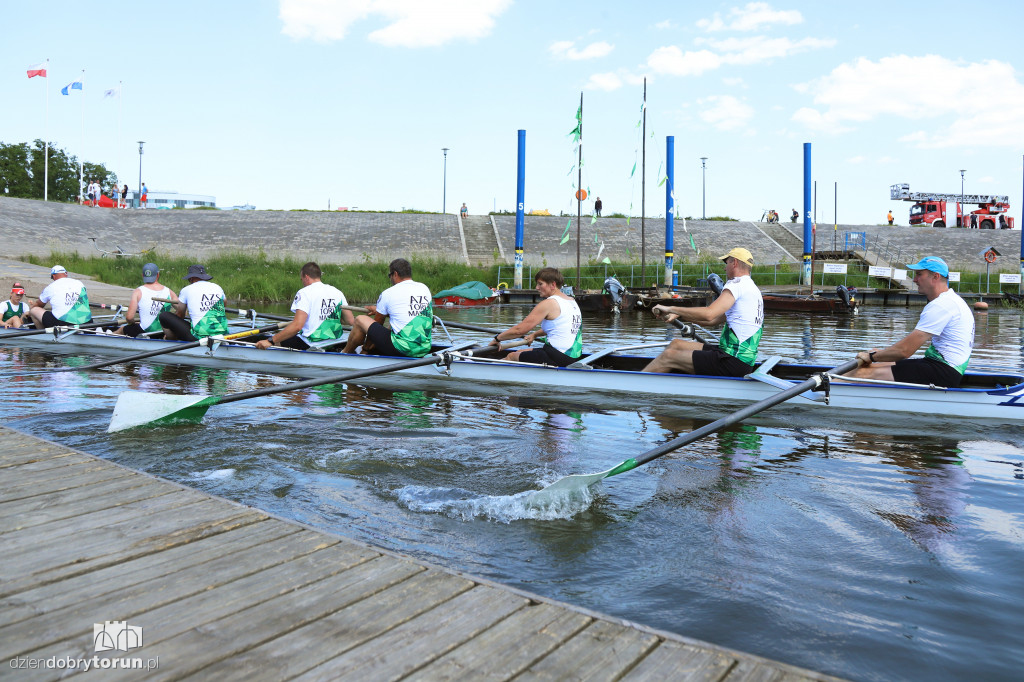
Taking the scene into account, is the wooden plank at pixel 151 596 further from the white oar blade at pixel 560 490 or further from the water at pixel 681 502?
the white oar blade at pixel 560 490

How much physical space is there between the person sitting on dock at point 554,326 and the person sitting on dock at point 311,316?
2.85 m

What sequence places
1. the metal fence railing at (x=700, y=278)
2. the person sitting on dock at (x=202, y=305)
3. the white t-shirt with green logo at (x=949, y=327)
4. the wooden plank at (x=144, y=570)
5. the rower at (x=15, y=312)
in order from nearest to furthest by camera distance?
the wooden plank at (x=144, y=570)
the white t-shirt with green logo at (x=949, y=327)
the person sitting on dock at (x=202, y=305)
the rower at (x=15, y=312)
the metal fence railing at (x=700, y=278)

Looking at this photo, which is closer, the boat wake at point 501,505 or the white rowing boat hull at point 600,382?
the boat wake at point 501,505

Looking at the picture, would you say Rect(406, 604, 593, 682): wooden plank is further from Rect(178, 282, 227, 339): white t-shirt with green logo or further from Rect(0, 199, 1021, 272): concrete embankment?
Rect(0, 199, 1021, 272): concrete embankment

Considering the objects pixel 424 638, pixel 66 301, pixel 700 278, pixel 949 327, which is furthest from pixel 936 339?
pixel 700 278

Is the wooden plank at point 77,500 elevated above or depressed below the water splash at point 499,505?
above

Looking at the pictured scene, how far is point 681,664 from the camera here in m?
2.38

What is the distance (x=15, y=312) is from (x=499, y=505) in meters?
13.2

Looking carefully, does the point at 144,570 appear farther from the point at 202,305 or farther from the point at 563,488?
the point at 202,305

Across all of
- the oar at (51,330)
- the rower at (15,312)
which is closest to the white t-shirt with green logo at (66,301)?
the oar at (51,330)

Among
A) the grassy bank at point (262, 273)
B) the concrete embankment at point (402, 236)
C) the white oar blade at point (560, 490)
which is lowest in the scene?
the white oar blade at point (560, 490)

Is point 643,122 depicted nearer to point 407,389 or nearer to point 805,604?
point 407,389

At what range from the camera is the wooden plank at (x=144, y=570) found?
2.69 meters

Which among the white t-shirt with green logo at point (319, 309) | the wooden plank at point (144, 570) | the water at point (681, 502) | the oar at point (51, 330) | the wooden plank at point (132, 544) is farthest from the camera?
the oar at point (51, 330)
